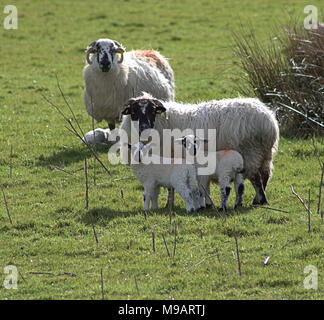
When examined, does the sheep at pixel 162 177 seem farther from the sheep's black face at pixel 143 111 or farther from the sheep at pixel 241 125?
the sheep at pixel 241 125

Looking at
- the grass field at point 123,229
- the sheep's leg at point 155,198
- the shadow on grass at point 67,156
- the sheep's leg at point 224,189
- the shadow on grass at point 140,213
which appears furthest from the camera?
the shadow on grass at point 67,156

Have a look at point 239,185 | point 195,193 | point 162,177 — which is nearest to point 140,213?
point 162,177

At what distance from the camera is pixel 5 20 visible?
73.2 ft

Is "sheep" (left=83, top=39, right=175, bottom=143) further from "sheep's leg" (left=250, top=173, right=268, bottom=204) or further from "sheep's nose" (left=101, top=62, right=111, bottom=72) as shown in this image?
"sheep's leg" (left=250, top=173, right=268, bottom=204)

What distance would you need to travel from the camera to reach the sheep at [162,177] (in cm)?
738

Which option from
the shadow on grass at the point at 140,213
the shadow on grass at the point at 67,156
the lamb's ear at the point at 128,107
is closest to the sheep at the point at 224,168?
the shadow on grass at the point at 140,213

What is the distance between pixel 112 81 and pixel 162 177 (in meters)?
3.40

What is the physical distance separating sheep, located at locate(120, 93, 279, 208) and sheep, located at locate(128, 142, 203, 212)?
1.74ft

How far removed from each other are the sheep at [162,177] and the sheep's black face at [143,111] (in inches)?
12.8

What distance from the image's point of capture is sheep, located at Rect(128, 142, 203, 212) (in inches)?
291

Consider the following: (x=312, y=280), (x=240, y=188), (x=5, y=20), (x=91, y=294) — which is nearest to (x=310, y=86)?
(x=240, y=188)

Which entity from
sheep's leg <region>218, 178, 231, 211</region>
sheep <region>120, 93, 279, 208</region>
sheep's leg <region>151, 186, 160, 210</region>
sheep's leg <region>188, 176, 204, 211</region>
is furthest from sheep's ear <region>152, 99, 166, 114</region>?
sheep's leg <region>218, 178, 231, 211</region>

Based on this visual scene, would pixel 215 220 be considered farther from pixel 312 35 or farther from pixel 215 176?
pixel 312 35
